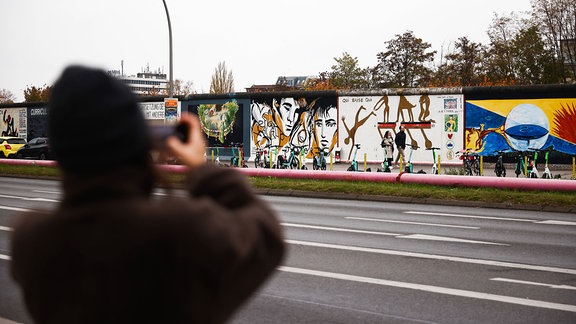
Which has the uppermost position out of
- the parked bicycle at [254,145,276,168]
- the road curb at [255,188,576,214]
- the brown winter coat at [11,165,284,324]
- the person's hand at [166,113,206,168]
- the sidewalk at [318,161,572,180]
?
the person's hand at [166,113,206,168]

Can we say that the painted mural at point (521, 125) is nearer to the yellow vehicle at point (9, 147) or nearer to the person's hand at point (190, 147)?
the yellow vehicle at point (9, 147)

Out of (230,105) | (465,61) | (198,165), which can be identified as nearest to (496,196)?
(198,165)

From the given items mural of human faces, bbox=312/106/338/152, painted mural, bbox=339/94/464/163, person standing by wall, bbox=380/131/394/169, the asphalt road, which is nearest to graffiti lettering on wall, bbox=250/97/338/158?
mural of human faces, bbox=312/106/338/152

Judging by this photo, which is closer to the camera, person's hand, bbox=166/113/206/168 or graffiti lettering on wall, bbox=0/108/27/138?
person's hand, bbox=166/113/206/168

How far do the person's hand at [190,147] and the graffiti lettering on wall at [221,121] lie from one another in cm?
3863

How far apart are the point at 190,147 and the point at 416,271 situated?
25.0 ft

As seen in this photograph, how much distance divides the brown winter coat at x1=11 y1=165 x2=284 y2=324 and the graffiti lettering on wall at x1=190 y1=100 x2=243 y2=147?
1526 inches

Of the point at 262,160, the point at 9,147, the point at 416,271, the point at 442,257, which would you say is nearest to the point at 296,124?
the point at 262,160

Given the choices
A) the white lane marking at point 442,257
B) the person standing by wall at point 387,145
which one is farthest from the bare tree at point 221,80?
the white lane marking at point 442,257

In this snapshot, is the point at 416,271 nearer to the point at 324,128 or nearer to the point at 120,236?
the point at 120,236

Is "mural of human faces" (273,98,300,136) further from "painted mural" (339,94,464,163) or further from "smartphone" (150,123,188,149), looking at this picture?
"smartphone" (150,123,188,149)

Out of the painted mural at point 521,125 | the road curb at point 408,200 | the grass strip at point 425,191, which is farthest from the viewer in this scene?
the painted mural at point 521,125

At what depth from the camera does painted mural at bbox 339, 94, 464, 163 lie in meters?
34.1

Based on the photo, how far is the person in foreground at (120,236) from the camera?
1900 millimetres
